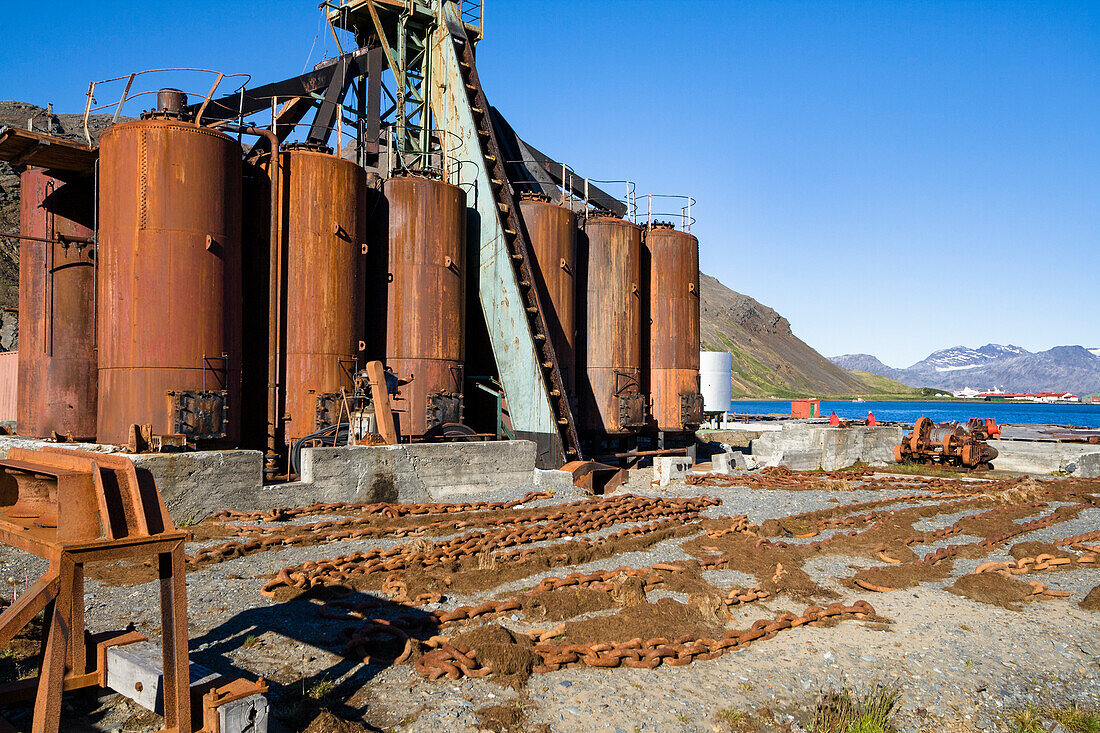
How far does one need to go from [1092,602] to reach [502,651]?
697 centimetres

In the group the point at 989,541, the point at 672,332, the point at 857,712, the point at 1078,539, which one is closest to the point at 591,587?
the point at 857,712

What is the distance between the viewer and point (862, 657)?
701 cm

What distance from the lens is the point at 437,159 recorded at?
24.3m

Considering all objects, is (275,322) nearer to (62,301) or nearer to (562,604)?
(62,301)

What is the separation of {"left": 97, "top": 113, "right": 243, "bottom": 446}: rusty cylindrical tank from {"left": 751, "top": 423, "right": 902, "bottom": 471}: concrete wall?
53.2ft

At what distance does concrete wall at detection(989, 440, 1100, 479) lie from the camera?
23688 millimetres

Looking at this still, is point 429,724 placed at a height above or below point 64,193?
below

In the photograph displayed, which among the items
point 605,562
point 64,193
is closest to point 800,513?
point 605,562

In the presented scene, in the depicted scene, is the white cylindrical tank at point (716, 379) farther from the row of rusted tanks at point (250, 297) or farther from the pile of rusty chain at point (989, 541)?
the pile of rusty chain at point (989, 541)

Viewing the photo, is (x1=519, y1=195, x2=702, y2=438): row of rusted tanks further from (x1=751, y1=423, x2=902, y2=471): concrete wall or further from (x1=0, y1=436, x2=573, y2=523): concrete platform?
(x1=0, y1=436, x2=573, y2=523): concrete platform

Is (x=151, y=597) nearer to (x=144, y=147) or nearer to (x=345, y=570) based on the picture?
(x=345, y=570)

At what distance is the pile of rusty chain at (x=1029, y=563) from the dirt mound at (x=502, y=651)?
21.7 ft

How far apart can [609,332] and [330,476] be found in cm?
1071

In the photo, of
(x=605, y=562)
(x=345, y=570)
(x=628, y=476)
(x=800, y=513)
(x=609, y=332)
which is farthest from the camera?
(x=609, y=332)
